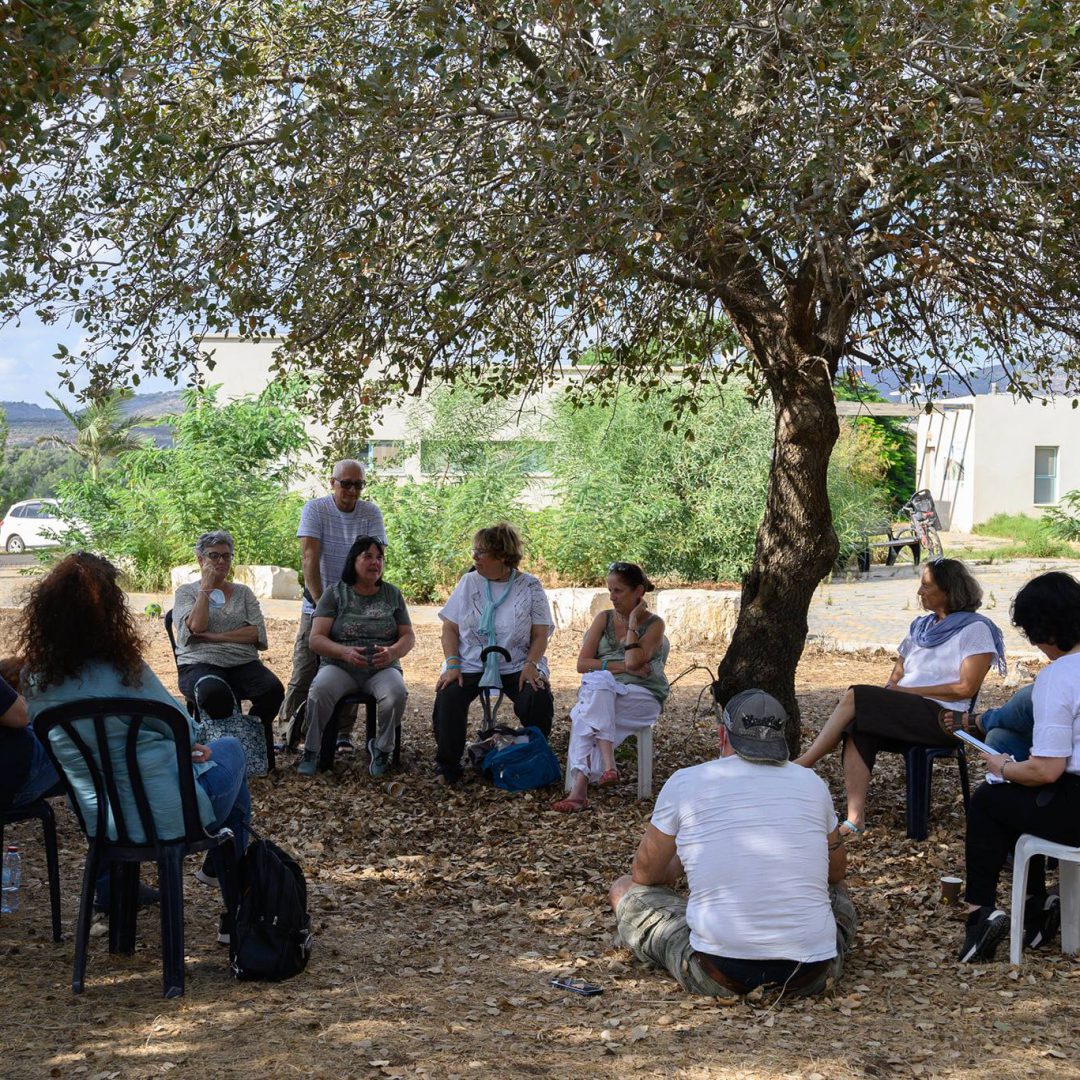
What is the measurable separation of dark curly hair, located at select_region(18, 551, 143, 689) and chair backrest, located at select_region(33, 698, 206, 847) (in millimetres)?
231

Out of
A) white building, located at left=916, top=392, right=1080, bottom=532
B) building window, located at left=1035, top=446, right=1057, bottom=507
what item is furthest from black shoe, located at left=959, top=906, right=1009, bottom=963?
building window, located at left=1035, top=446, right=1057, bottom=507

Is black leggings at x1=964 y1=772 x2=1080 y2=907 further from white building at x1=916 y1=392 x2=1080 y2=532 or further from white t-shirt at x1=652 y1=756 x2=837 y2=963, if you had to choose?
white building at x1=916 y1=392 x2=1080 y2=532

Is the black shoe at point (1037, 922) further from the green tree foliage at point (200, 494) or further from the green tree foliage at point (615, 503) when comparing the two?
the green tree foliage at point (200, 494)

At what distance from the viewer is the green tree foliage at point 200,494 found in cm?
1584

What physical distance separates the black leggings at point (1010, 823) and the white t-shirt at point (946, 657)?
1416 millimetres

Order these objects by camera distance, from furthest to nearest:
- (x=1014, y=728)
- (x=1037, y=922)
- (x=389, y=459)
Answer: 1. (x=389, y=459)
2. (x=1014, y=728)
3. (x=1037, y=922)

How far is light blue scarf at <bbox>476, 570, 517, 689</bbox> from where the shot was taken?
6.84 metres

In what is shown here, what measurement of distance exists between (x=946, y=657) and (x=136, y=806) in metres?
3.69

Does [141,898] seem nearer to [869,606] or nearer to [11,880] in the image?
[11,880]

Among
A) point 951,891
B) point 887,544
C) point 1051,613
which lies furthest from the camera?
point 887,544

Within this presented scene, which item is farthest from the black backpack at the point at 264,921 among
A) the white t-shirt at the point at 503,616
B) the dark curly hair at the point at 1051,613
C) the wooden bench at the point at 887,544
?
the wooden bench at the point at 887,544

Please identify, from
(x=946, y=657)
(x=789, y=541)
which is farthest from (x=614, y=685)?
(x=946, y=657)

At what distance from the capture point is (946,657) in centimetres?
583

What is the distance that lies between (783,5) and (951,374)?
382 cm
